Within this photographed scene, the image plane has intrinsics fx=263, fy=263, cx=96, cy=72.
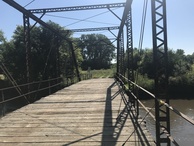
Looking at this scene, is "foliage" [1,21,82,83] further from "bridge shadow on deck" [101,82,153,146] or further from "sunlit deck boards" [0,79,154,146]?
"bridge shadow on deck" [101,82,153,146]

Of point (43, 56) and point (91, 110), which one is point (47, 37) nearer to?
point (43, 56)

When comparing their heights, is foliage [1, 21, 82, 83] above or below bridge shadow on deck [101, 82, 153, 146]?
above

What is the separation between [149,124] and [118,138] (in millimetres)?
16664

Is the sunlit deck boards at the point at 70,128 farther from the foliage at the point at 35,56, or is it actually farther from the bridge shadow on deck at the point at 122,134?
the foliage at the point at 35,56

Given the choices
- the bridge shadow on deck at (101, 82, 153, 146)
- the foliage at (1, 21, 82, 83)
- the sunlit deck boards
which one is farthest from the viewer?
the foliage at (1, 21, 82, 83)

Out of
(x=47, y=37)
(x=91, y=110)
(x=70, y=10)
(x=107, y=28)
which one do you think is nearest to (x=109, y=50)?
(x=47, y=37)

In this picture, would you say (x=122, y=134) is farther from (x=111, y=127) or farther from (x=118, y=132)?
(x=111, y=127)

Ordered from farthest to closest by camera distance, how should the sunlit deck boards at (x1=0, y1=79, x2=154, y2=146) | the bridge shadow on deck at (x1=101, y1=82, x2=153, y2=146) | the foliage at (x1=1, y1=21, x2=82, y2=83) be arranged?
1. the foliage at (x1=1, y1=21, x2=82, y2=83)
2. the sunlit deck boards at (x1=0, y1=79, x2=154, y2=146)
3. the bridge shadow on deck at (x1=101, y1=82, x2=153, y2=146)

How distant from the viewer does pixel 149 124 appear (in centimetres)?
2152

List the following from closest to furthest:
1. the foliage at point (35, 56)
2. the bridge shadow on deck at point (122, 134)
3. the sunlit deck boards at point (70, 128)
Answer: the bridge shadow on deck at point (122, 134) < the sunlit deck boards at point (70, 128) < the foliage at point (35, 56)

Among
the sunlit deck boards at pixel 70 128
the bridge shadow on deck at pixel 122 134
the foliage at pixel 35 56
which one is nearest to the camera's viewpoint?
the bridge shadow on deck at pixel 122 134

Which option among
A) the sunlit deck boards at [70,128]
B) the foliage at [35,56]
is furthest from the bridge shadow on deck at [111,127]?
the foliage at [35,56]

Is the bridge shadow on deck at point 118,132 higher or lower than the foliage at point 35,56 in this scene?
lower

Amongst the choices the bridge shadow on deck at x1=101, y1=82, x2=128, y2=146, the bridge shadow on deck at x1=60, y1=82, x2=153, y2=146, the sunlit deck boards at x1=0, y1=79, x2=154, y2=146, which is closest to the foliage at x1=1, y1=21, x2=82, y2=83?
the sunlit deck boards at x1=0, y1=79, x2=154, y2=146
